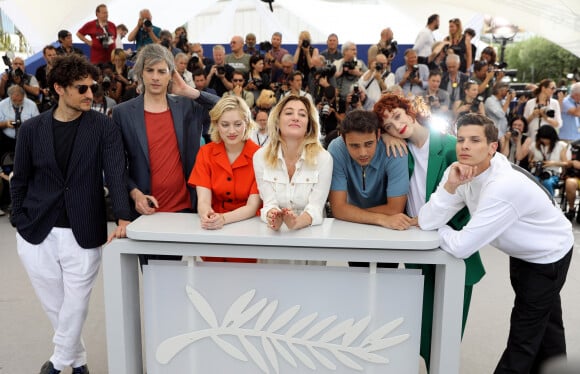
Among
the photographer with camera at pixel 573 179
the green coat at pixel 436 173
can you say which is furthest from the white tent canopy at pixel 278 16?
the green coat at pixel 436 173

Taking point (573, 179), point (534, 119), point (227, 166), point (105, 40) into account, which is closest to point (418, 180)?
point (227, 166)

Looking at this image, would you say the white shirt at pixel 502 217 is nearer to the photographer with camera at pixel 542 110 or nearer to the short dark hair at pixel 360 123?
the short dark hair at pixel 360 123

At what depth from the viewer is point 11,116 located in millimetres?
6879

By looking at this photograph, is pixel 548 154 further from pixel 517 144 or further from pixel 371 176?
pixel 371 176

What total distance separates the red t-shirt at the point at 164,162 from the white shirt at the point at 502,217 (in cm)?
116

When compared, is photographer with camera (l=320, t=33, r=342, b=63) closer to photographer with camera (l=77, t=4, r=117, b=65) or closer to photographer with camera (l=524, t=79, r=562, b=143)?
photographer with camera (l=524, t=79, r=562, b=143)

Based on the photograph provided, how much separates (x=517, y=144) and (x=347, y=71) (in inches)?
94.4

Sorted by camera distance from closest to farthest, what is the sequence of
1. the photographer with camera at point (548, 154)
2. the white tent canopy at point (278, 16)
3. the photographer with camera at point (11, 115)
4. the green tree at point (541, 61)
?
1. the photographer with camera at point (548, 154)
2. the photographer with camera at point (11, 115)
3. the white tent canopy at point (278, 16)
4. the green tree at point (541, 61)

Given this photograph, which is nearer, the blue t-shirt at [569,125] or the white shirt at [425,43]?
the blue t-shirt at [569,125]

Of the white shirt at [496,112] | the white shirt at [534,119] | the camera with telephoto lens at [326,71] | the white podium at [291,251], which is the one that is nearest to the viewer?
the white podium at [291,251]

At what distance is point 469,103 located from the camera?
6.83 meters

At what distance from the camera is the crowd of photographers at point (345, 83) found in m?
6.66

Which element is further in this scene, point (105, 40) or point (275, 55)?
point (275, 55)

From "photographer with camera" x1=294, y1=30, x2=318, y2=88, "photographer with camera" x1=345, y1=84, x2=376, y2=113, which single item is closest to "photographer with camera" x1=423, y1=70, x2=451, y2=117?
"photographer with camera" x1=345, y1=84, x2=376, y2=113
